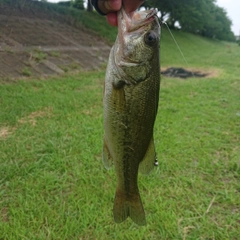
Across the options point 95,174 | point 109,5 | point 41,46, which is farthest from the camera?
point 41,46

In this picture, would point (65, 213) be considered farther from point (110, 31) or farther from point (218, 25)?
point (218, 25)

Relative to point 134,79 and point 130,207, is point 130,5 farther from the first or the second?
point 130,207

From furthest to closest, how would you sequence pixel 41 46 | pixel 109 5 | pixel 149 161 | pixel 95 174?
pixel 41 46
pixel 95 174
pixel 149 161
pixel 109 5

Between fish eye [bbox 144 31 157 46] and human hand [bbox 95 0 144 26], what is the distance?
0.18 m

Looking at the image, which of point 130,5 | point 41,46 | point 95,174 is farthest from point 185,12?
point 130,5

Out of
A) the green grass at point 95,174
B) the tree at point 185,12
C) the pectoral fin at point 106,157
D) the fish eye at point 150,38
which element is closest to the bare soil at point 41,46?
the green grass at point 95,174

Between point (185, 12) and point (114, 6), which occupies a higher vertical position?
point (185, 12)

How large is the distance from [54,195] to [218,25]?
47.8 m

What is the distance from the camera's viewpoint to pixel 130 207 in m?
1.60

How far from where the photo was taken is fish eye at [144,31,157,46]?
1.33 m

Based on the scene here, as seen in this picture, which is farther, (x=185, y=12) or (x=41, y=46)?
(x=185, y=12)

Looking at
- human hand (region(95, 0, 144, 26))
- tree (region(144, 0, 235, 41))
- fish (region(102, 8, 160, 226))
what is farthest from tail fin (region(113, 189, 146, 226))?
tree (region(144, 0, 235, 41))

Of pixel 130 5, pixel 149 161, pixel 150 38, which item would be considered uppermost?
pixel 130 5

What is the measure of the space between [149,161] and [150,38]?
27.1 inches
